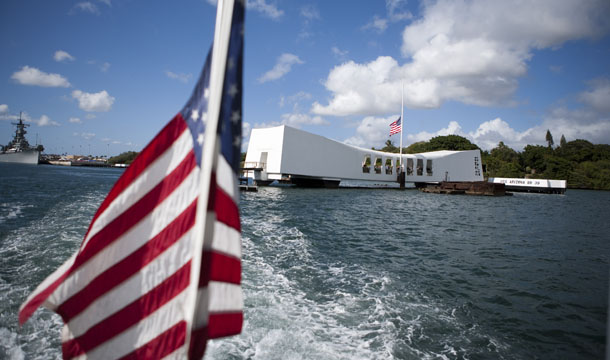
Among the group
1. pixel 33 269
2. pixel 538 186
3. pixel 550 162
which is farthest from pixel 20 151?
pixel 550 162

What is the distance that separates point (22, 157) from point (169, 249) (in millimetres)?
100295

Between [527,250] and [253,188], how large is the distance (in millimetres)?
17154

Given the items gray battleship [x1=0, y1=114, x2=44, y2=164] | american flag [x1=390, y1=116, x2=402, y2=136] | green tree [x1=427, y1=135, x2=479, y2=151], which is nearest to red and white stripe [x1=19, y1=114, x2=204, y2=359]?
american flag [x1=390, y1=116, x2=402, y2=136]

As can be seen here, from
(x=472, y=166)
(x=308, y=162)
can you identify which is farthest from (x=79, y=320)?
(x=472, y=166)

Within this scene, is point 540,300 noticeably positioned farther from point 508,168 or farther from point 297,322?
point 508,168

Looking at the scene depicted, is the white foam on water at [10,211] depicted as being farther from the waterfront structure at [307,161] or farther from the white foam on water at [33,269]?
the waterfront structure at [307,161]

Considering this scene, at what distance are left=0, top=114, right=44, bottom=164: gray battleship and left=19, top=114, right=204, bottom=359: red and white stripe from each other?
316ft

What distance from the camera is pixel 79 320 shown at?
1501mm

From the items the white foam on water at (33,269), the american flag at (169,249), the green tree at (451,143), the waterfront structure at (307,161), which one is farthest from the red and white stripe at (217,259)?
the green tree at (451,143)

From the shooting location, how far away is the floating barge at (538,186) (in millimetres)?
37969

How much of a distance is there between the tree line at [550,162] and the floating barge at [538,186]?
1906cm

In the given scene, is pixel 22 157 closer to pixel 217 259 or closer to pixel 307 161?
pixel 307 161

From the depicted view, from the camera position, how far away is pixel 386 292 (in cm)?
482

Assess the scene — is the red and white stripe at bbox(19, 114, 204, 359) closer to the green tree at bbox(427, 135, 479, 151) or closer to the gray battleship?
the green tree at bbox(427, 135, 479, 151)
